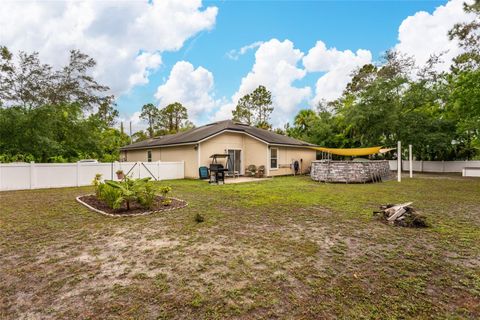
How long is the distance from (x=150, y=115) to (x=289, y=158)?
3182 cm

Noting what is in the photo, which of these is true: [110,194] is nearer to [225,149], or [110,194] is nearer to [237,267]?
[237,267]

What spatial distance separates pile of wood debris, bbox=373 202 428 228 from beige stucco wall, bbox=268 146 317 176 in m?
11.4

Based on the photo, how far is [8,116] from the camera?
11.3m

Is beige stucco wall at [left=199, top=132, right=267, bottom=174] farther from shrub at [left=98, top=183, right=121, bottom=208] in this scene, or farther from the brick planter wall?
shrub at [left=98, top=183, right=121, bottom=208]

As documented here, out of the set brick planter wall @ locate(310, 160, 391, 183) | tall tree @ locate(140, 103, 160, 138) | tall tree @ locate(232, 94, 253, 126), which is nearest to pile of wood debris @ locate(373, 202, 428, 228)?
brick planter wall @ locate(310, 160, 391, 183)

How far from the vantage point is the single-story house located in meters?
15.8

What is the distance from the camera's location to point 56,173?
38.3 ft

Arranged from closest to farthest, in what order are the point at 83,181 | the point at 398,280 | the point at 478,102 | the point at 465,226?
the point at 398,280 → the point at 465,226 → the point at 478,102 → the point at 83,181

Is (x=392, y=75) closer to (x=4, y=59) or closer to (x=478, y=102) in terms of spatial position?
(x=478, y=102)

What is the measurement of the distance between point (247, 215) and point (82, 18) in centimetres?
1184

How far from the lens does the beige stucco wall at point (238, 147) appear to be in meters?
15.9

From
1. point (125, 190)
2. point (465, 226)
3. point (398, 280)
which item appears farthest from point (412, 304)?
point (125, 190)

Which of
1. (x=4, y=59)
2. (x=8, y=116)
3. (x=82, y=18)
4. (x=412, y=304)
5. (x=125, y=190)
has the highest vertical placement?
(x=82, y=18)

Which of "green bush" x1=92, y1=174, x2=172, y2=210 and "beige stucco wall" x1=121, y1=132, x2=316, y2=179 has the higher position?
"beige stucco wall" x1=121, y1=132, x2=316, y2=179
